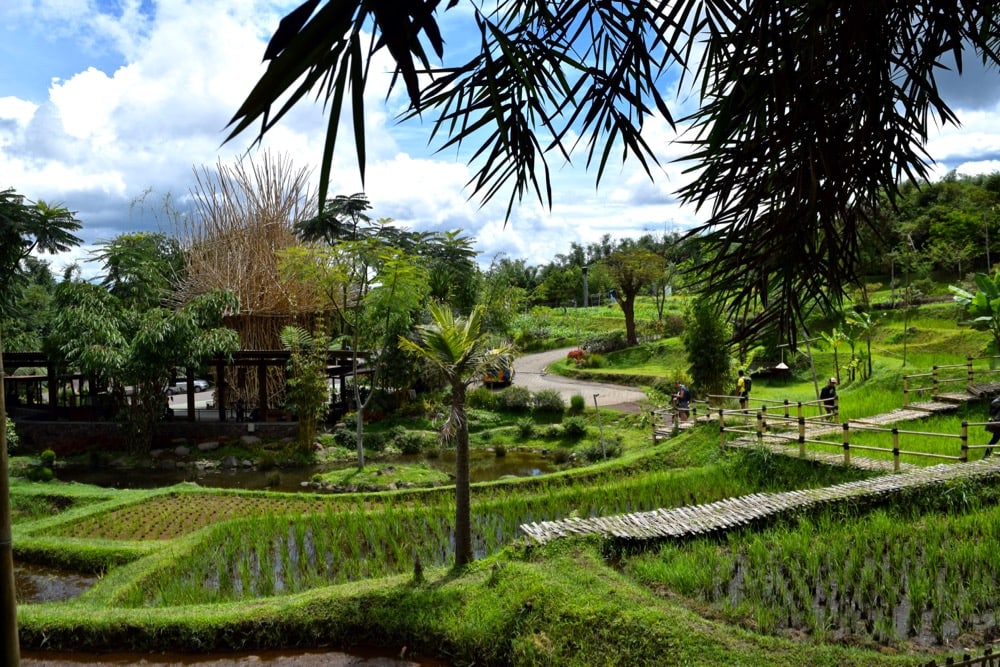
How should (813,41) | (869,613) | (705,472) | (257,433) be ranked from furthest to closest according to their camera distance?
1. (257,433)
2. (705,472)
3. (869,613)
4. (813,41)

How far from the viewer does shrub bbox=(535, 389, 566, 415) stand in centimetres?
1897

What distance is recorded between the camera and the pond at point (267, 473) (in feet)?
44.9

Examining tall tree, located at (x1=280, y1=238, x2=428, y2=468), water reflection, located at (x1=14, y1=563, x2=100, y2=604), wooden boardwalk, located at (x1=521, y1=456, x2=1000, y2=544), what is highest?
tall tree, located at (x1=280, y1=238, x2=428, y2=468)

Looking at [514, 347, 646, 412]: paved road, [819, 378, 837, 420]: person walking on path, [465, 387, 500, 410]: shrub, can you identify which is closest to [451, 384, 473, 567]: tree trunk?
[819, 378, 837, 420]: person walking on path

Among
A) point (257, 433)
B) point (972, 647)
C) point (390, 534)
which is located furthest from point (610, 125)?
point (257, 433)

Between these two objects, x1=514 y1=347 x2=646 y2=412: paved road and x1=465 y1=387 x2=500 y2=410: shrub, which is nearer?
x1=465 y1=387 x2=500 y2=410: shrub

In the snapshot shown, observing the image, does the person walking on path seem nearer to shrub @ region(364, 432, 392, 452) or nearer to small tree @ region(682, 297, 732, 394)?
small tree @ region(682, 297, 732, 394)

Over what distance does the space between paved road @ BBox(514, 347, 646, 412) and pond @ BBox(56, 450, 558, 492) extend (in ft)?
15.1

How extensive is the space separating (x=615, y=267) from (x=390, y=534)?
23.0 meters

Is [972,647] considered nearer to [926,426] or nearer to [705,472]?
[705,472]

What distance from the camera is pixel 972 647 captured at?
4.62 metres

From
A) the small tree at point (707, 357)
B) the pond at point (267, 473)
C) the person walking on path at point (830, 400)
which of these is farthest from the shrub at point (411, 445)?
the person walking on path at point (830, 400)

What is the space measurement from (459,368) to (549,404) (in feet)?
A: 40.3

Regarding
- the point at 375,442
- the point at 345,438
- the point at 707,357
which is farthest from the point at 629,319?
the point at 345,438
